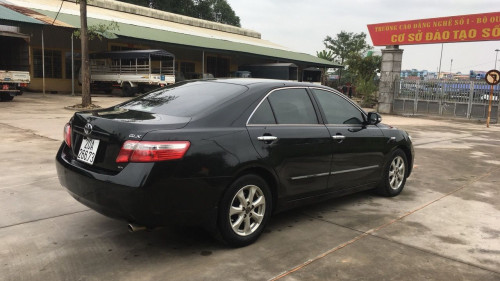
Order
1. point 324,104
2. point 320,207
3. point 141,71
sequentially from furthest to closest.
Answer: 1. point 141,71
2. point 320,207
3. point 324,104

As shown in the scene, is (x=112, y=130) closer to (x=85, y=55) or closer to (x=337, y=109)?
(x=337, y=109)

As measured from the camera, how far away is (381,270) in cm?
335

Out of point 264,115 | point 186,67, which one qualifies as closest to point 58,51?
point 186,67

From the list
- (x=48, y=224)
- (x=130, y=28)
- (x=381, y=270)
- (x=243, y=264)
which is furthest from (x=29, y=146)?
(x=130, y=28)

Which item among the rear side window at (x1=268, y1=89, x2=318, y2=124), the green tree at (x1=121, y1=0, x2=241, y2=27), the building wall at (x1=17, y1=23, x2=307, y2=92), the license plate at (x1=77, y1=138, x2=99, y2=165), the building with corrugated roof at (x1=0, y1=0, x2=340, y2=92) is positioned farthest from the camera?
the green tree at (x1=121, y1=0, x2=241, y2=27)

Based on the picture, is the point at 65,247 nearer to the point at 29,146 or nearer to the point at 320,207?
the point at 320,207

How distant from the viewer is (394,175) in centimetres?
560

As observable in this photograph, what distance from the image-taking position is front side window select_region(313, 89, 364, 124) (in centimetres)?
463

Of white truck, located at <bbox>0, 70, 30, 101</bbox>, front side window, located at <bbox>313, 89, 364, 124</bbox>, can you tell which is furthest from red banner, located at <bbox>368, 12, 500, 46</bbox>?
front side window, located at <bbox>313, 89, 364, 124</bbox>

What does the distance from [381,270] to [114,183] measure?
86.7 inches

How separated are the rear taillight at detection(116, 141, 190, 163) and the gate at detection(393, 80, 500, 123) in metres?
21.5

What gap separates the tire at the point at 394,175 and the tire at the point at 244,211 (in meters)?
2.22

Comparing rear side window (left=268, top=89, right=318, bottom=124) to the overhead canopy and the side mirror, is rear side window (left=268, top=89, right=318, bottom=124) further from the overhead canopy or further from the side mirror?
the overhead canopy

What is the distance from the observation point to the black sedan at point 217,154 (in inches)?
125
